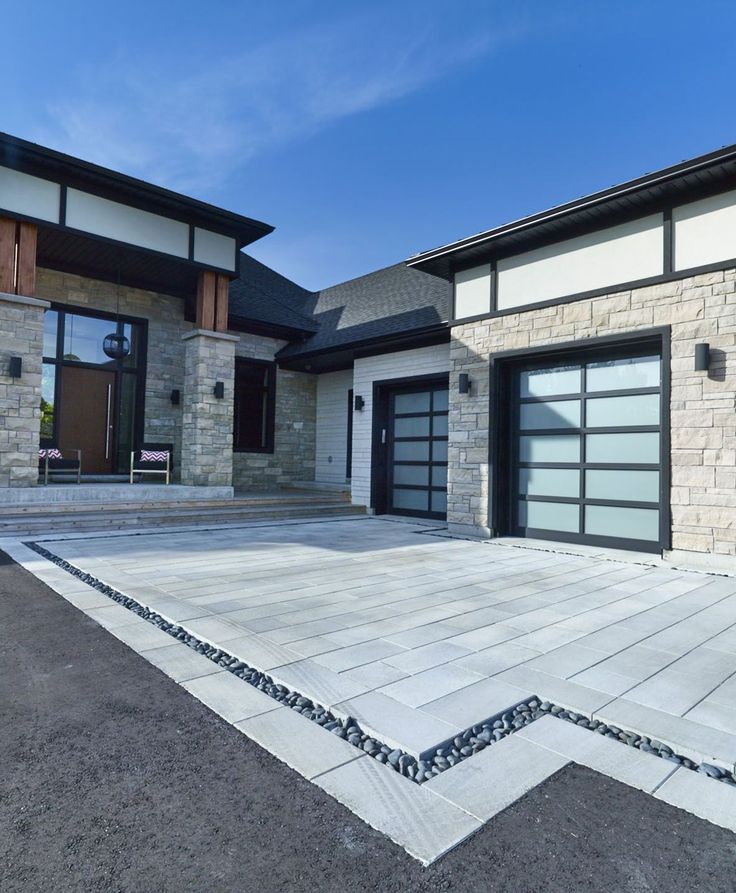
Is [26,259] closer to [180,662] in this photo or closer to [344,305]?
[344,305]

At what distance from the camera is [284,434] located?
1223 cm

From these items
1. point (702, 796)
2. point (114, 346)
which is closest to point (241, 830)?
point (702, 796)

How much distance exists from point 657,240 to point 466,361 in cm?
281

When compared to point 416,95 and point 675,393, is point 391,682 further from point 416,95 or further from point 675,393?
point 416,95

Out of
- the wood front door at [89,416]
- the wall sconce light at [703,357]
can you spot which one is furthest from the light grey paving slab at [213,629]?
the wood front door at [89,416]

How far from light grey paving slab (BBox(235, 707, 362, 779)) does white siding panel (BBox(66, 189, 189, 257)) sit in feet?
27.5

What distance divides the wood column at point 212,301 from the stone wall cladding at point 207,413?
270 millimetres

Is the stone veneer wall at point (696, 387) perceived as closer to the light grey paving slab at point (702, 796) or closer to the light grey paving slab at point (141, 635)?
the light grey paving slab at point (702, 796)

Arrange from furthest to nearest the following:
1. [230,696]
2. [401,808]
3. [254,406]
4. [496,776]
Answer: [254,406] < [230,696] < [496,776] < [401,808]

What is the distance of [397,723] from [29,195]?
8824 millimetres

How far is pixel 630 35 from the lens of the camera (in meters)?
7.53

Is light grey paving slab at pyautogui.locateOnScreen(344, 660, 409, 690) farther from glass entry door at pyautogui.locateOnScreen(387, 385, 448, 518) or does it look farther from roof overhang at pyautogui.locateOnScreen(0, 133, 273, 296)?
roof overhang at pyautogui.locateOnScreen(0, 133, 273, 296)

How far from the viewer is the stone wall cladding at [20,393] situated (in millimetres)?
7598

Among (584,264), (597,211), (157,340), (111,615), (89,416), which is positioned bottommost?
(111,615)
